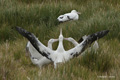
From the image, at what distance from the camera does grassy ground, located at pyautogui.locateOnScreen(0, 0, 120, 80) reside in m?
3.39

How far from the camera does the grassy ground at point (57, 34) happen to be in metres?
3.39

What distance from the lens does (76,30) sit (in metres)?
5.45

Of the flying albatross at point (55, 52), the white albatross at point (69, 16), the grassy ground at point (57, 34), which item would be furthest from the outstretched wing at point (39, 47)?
the white albatross at point (69, 16)

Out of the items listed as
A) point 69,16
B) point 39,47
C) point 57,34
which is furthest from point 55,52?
point 69,16

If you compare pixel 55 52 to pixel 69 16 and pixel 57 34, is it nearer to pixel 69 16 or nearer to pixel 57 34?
pixel 57 34

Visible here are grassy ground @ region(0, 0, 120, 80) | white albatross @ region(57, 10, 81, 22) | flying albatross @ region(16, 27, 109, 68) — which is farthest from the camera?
white albatross @ region(57, 10, 81, 22)

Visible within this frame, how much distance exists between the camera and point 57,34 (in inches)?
214

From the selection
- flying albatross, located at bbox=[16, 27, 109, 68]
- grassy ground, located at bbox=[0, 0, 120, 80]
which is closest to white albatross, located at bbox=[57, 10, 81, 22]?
grassy ground, located at bbox=[0, 0, 120, 80]

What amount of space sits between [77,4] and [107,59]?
160 inches

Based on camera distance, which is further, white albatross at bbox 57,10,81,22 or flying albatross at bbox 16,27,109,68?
white albatross at bbox 57,10,81,22

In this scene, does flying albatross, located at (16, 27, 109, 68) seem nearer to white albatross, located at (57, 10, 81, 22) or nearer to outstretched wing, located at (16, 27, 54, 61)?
outstretched wing, located at (16, 27, 54, 61)

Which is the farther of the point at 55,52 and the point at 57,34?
the point at 57,34

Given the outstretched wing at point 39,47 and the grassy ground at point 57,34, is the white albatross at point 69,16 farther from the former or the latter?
the outstretched wing at point 39,47

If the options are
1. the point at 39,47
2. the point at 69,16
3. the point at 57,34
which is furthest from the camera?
the point at 69,16
